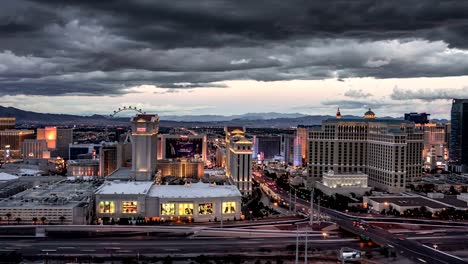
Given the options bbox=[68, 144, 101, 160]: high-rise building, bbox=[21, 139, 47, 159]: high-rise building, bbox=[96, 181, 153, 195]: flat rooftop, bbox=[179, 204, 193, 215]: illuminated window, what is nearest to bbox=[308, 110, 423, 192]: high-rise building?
bbox=[96, 181, 153, 195]: flat rooftop

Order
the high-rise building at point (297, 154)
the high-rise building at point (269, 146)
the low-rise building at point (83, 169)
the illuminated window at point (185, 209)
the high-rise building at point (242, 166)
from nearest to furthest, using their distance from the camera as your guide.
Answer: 1. the illuminated window at point (185, 209)
2. the high-rise building at point (242, 166)
3. the low-rise building at point (83, 169)
4. the high-rise building at point (297, 154)
5. the high-rise building at point (269, 146)

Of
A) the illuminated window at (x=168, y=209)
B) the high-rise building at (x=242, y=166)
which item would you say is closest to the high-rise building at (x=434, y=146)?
the high-rise building at (x=242, y=166)

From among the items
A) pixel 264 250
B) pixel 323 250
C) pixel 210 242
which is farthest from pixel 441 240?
pixel 210 242

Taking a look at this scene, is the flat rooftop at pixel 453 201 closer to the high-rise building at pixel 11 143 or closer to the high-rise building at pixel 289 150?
the high-rise building at pixel 289 150

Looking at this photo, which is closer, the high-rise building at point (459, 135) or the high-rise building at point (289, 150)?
the high-rise building at point (459, 135)

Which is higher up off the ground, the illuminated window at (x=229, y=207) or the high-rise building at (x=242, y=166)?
the high-rise building at (x=242, y=166)

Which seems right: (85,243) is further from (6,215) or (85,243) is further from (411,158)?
(411,158)

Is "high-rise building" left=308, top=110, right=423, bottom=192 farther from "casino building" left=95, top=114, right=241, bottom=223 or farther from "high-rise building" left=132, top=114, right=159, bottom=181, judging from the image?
"casino building" left=95, top=114, right=241, bottom=223
